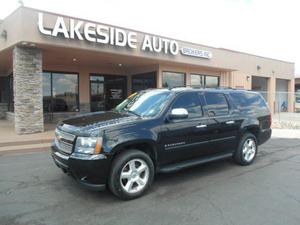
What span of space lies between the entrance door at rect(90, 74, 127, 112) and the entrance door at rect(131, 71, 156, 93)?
77 centimetres

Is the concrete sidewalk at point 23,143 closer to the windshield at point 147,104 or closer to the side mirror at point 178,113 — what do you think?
the windshield at point 147,104

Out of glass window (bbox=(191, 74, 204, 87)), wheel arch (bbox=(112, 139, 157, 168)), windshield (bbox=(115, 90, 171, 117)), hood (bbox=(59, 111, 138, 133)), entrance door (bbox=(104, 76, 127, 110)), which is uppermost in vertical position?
glass window (bbox=(191, 74, 204, 87))

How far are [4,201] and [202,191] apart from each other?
339cm

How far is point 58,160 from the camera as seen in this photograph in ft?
16.4

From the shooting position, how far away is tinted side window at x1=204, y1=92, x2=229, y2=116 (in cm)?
623

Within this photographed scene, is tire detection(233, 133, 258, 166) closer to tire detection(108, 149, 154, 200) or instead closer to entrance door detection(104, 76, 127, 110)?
tire detection(108, 149, 154, 200)

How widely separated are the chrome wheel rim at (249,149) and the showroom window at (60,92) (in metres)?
12.0

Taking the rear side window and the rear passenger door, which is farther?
the rear side window

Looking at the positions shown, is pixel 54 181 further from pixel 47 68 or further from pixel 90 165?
pixel 47 68

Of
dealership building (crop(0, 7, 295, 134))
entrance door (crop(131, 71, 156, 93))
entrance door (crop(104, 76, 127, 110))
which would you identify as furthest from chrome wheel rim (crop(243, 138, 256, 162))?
entrance door (crop(104, 76, 127, 110))

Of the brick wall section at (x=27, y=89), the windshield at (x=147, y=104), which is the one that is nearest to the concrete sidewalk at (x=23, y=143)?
the brick wall section at (x=27, y=89)

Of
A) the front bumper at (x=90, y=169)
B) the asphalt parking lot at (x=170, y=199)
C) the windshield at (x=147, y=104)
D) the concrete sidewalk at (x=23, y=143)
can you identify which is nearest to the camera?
the asphalt parking lot at (x=170, y=199)

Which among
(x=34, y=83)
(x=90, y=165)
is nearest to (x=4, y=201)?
(x=90, y=165)

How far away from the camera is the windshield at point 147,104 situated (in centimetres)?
544
